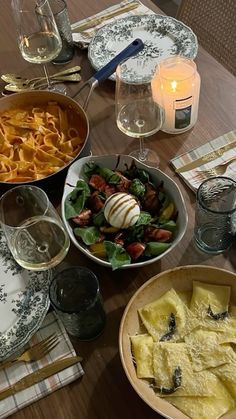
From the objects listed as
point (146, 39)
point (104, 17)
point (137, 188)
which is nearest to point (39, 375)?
point (137, 188)

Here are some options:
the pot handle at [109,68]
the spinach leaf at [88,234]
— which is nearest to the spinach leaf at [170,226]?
the spinach leaf at [88,234]

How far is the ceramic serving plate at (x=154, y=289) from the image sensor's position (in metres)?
0.75

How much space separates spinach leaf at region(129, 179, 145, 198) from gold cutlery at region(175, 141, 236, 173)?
0.14 meters

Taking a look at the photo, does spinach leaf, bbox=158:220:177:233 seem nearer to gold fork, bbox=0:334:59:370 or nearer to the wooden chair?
gold fork, bbox=0:334:59:370

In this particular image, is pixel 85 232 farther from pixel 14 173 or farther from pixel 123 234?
pixel 14 173

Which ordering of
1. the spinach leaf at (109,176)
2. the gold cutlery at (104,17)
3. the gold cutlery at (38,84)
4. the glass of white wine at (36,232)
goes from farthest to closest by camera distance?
1. the gold cutlery at (104,17)
2. the gold cutlery at (38,84)
3. the spinach leaf at (109,176)
4. the glass of white wine at (36,232)

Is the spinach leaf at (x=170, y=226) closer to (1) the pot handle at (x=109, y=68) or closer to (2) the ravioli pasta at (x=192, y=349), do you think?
(2) the ravioli pasta at (x=192, y=349)

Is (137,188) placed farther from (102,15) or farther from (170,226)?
(102,15)

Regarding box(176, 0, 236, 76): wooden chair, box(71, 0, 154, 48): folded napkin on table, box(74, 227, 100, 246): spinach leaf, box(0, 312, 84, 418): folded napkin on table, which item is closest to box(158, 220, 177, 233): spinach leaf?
box(74, 227, 100, 246): spinach leaf

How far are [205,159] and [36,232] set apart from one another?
0.40m

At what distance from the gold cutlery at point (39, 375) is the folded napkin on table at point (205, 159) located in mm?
407

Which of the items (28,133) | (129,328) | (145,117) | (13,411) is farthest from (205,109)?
(13,411)

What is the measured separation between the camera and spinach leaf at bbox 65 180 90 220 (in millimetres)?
908

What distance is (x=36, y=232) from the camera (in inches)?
32.7
